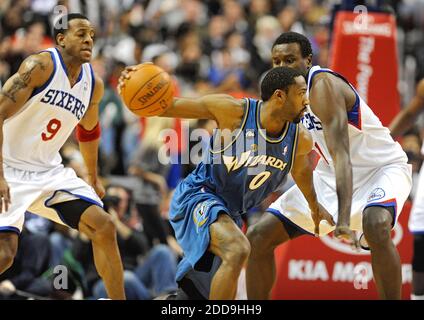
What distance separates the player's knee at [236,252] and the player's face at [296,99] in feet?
3.27

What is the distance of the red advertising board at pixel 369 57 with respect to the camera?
9094 millimetres

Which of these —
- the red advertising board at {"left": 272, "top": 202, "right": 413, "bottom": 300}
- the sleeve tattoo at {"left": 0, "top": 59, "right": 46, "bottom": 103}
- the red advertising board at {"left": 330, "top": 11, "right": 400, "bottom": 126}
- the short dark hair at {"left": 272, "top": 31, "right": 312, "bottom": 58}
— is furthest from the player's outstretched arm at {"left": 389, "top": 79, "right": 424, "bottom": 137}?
the sleeve tattoo at {"left": 0, "top": 59, "right": 46, "bottom": 103}

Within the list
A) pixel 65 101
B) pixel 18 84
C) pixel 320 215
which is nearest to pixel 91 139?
pixel 65 101

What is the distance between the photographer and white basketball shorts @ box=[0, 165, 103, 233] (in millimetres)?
6738

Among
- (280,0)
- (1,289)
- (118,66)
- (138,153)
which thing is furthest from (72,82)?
(280,0)

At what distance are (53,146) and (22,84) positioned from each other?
63 centimetres

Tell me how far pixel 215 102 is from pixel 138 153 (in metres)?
5.38

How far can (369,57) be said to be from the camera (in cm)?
916

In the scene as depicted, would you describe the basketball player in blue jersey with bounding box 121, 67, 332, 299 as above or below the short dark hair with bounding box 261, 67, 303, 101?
below

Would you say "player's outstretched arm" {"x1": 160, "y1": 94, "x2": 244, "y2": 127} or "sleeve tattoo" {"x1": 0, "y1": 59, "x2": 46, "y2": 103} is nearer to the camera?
"player's outstretched arm" {"x1": 160, "y1": 94, "x2": 244, "y2": 127}

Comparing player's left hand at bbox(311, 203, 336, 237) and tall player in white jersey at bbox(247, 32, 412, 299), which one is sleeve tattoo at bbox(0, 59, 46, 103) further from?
player's left hand at bbox(311, 203, 336, 237)

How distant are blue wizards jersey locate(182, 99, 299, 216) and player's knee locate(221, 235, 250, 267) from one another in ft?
2.03

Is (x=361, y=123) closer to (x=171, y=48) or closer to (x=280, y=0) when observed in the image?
(x=171, y=48)

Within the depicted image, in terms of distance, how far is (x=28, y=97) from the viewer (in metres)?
Answer: 6.70
